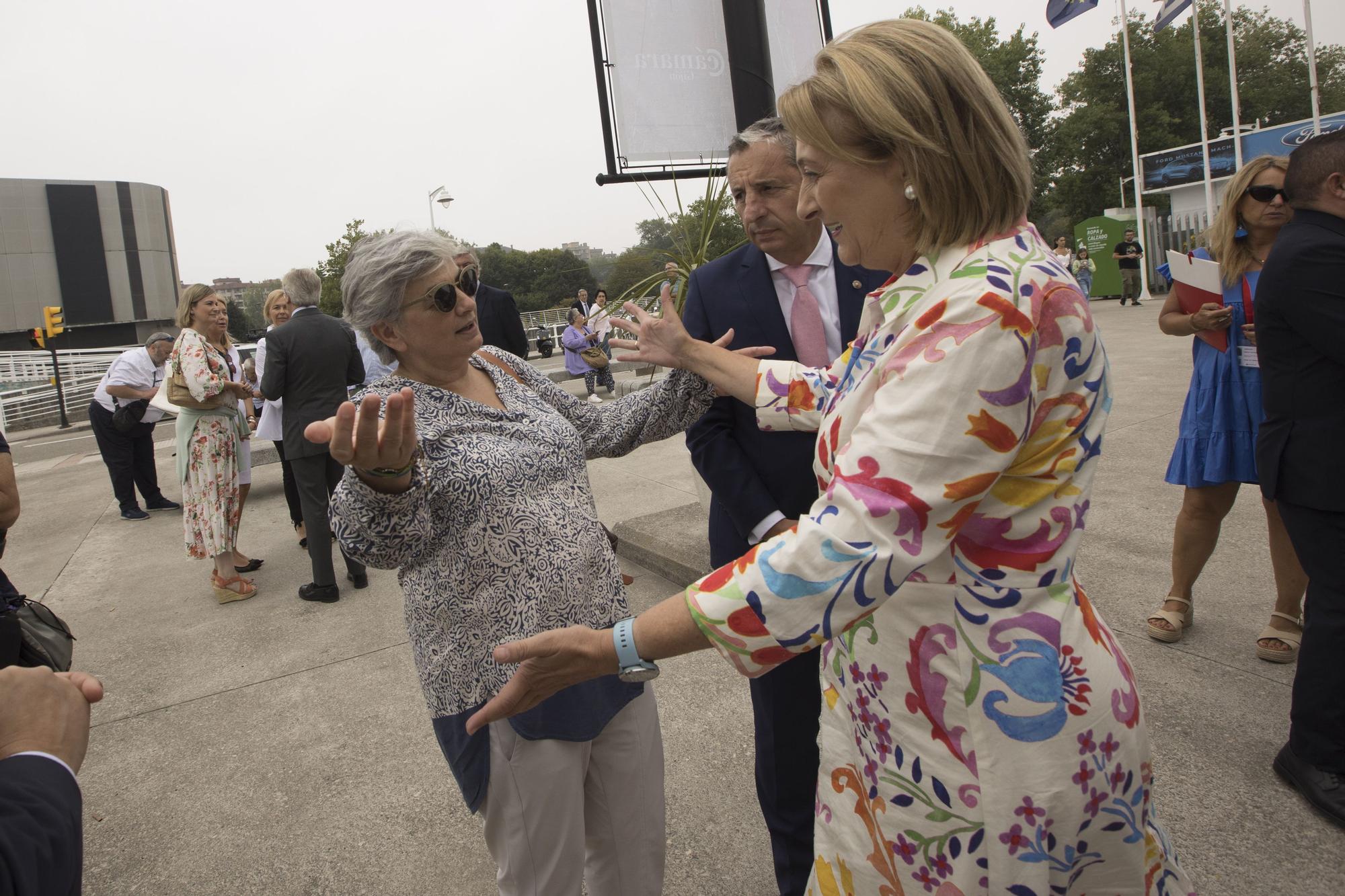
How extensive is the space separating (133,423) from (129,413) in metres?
0.13

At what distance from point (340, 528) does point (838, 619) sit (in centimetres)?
108

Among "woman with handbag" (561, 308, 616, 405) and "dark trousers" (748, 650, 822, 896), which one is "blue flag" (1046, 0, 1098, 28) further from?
"dark trousers" (748, 650, 822, 896)

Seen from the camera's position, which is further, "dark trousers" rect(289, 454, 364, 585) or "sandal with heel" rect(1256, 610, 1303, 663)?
"dark trousers" rect(289, 454, 364, 585)

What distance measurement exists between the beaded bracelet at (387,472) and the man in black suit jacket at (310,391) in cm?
424

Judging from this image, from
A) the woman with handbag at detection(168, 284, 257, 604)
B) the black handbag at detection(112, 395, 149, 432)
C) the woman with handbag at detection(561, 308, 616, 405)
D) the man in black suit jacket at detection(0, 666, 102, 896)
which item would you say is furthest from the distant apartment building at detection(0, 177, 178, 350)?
the man in black suit jacket at detection(0, 666, 102, 896)

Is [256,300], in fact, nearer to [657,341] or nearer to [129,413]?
[129,413]

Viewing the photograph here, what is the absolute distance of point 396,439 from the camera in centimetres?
155

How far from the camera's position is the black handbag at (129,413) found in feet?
27.0

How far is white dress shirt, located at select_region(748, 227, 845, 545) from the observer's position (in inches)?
94.7

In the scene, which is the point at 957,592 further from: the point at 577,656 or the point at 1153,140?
the point at 1153,140

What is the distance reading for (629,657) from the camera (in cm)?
126

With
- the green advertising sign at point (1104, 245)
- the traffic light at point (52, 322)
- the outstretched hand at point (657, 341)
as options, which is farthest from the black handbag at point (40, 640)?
the traffic light at point (52, 322)

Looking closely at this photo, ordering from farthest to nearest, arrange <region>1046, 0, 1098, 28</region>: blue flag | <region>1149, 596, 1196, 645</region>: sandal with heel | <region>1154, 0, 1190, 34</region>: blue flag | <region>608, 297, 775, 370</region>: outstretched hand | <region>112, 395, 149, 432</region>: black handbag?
<region>1046, 0, 1098, 28</region>: blue flag < <region>1154, 0, 1190, 34</region>: blue flag < <region>112, 395, 149, 432</region>: black handbag < <region>1149, 596, 1196, 645</region>: sandal with heel < <region>608, 297, 775, 370</region>: outstretched hand


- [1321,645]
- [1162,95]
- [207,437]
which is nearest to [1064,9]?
[207,437]
